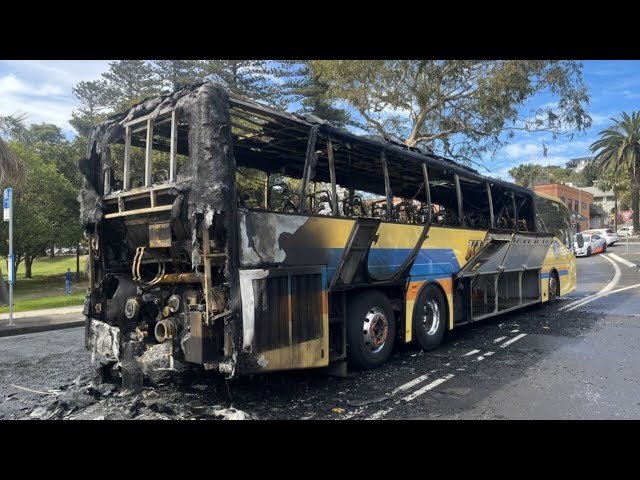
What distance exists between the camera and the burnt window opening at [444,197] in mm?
9000

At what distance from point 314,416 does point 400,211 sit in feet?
15.9

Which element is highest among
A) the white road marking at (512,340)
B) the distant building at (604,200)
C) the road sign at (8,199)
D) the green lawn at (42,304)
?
the distant building at (604,200)

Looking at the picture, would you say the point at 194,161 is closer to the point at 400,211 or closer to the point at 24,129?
the point at 400,211

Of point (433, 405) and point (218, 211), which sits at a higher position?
point (218, 211)

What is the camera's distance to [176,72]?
3297 cm

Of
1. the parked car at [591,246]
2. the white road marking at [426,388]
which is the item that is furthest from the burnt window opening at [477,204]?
the parked car at [591,246]

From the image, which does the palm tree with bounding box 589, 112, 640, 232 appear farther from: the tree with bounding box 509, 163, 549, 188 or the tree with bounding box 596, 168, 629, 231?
the tree with bounding box 509, 163, 549, 188

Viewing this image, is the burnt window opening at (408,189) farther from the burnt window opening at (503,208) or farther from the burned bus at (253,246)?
the burnt window opening at (503,208)

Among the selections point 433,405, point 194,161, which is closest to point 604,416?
point 433,405

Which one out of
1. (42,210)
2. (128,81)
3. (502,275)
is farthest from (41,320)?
(128,81)

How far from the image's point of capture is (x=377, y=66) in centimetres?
2000

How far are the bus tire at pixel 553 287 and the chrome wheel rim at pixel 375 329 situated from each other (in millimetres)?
8385

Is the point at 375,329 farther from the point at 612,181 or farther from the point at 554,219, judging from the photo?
the point at 612,181

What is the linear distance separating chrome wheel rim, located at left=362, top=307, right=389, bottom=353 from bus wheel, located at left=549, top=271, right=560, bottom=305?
27.5 feet
